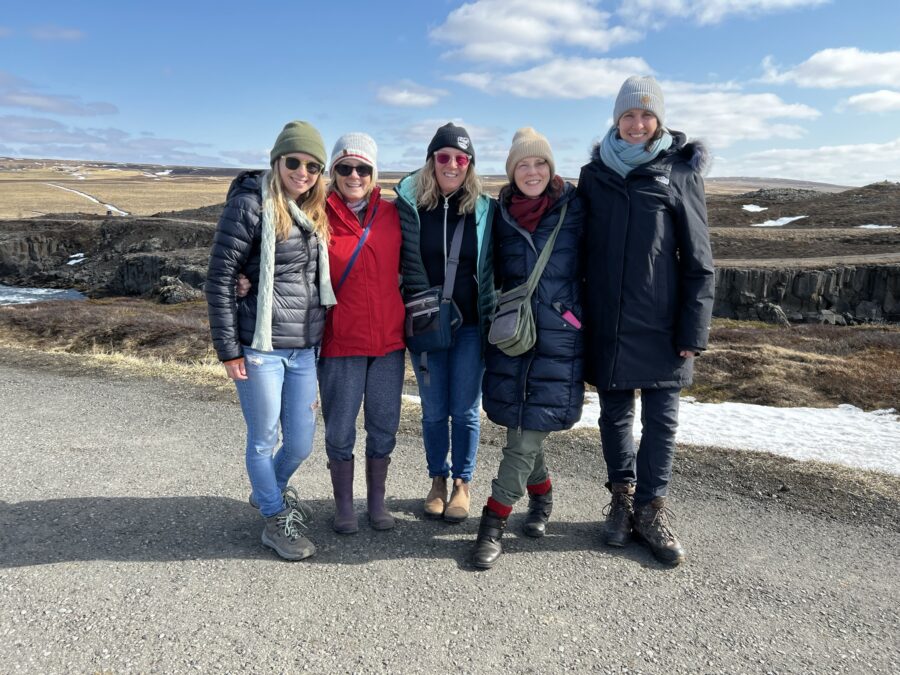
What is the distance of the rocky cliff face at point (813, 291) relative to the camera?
81.5 ft

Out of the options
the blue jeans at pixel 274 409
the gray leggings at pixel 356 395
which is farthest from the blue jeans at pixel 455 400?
the blue jeans at pixel 274 409

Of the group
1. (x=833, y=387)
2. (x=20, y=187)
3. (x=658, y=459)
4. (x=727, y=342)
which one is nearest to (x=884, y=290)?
(x=727, y=342)

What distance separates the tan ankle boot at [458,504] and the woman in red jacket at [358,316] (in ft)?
1.45

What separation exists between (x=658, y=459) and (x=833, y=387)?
660 cm

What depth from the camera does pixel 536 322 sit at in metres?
3.62

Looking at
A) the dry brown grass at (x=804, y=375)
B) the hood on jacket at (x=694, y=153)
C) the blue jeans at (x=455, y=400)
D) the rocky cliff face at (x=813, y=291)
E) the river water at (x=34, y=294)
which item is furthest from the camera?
the river water at (x=34, y=294)

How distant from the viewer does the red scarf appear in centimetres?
367

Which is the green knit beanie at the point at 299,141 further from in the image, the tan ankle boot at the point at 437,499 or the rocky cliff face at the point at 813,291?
the rocky cliff face at the point at 813,291

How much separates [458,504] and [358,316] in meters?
1.54

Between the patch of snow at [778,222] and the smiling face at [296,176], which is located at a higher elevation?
the smiling face at [296,176]

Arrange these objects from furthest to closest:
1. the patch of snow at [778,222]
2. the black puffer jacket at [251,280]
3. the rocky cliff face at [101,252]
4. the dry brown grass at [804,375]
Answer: the patch of snow at [778,222]
the rocky cliff face at [101,252]
the dry brown grass at [804,375]
the black puffer jacket at [251,280]

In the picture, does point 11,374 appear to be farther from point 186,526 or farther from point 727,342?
point 727,342

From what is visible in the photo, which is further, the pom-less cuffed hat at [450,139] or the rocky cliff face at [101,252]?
the rocky cliff face at [101,252]

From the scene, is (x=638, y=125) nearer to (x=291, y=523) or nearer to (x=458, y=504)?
(x=458, y=504)
